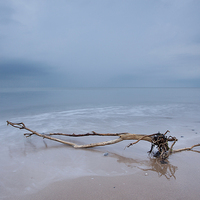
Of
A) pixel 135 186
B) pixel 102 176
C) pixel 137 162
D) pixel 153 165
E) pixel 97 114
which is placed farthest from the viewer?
pixel 97 114

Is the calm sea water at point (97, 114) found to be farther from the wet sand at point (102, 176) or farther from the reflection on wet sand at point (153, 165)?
the reflection on wet sand at point (153, 165)

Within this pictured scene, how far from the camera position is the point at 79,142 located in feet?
17.4

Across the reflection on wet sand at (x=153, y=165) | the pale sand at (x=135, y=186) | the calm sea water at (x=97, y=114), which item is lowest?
the pale sand at (x=135, y=186)

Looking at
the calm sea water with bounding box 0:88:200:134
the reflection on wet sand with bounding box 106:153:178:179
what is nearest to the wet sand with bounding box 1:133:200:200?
the reflection on wet sand with bounding box 106:153:178:179

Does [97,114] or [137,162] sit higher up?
[97,114]

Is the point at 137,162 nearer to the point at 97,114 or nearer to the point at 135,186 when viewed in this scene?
the point at 135,186

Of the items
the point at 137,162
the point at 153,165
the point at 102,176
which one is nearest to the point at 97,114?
the point at 137,162

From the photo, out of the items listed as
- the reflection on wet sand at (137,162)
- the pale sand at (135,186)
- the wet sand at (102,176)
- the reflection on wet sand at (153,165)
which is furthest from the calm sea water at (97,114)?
the pale sand at (135,186)

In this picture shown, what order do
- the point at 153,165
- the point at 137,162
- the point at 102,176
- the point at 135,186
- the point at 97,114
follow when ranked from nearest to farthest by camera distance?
the point at 135,186
the point at 102,176
the point at 153,165
the point at 137,162
the point at 97,114

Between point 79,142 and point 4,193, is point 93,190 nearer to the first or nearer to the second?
point 4,193

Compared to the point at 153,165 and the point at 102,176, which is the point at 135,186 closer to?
the point at 102,176

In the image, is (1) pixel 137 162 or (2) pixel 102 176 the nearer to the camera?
(2) pixel 102 176

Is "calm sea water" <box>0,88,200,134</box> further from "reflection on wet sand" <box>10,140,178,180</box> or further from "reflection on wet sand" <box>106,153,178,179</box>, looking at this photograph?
"reflection on wet sand" <box>106,153,178,179</box>

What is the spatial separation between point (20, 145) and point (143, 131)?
468 cm
